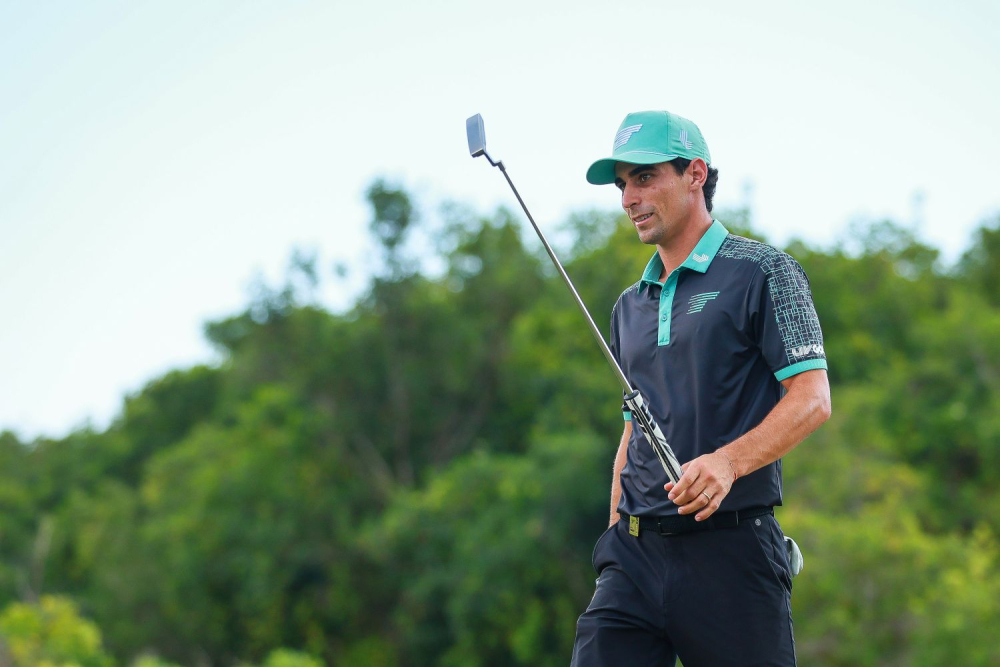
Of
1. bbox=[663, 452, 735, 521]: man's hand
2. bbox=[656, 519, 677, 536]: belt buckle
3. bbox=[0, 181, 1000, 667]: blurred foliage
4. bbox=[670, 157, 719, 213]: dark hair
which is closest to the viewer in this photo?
bbox=[663, 452, 735, 521]: man's hand

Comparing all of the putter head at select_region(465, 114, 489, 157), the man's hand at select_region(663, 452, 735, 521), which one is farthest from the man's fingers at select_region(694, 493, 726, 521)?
the putter head at select_region(465, 114, 489, 157)

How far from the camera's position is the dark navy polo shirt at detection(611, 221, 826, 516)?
2744mm

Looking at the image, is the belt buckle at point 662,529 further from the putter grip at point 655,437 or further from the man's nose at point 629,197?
the man's nose at point 629,197

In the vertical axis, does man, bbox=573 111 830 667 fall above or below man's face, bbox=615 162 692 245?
below

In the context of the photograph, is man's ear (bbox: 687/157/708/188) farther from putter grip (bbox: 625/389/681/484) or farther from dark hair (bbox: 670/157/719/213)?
putter grip (bbox: 625/389/681/484)

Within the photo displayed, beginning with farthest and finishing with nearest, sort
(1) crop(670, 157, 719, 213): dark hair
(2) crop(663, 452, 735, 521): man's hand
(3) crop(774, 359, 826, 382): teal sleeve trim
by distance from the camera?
(1) crop(670, 157, 719, 213): dark hair → (3) crop(774, 359, 826, 382): teal sleeve trim → (2) crop(663, 452, 735, 521): man's hand

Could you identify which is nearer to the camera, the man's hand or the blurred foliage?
the man's hand

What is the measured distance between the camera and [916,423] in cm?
3123

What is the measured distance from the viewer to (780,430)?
264 cm

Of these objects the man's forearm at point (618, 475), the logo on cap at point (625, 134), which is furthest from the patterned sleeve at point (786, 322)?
the man's forearm at point (618, 475)

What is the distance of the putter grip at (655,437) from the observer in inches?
109

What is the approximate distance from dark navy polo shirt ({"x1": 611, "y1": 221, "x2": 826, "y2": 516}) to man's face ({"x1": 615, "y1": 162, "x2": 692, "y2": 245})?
10cm

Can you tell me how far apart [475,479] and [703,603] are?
2729cm

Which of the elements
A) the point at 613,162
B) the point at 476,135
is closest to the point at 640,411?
the point at 613,162
